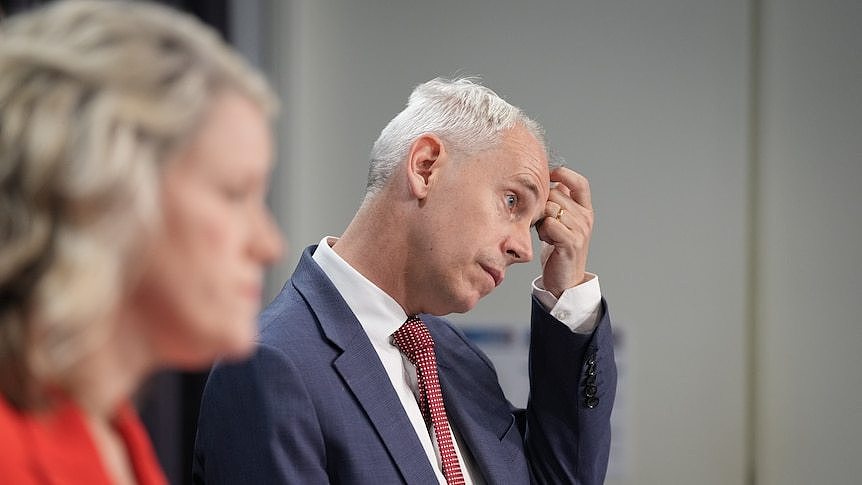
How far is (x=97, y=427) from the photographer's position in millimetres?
798

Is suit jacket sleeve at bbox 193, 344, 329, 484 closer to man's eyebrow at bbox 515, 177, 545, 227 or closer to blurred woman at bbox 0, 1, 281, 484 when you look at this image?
man's eyebrow at bbox 515, 177, 545, 227

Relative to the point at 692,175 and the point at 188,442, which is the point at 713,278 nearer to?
the point at 692,175

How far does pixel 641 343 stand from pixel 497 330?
0.38 metres

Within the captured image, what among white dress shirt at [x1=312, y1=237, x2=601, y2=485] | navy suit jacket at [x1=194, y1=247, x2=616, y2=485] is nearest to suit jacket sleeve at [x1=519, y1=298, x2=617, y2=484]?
navy suit jacket at [x1=194, y1=247, x2=616, y2=485]

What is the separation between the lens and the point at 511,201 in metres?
1.63

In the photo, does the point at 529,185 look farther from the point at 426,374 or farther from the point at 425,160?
the point at 426,374

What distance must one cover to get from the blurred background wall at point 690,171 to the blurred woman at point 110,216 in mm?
2168

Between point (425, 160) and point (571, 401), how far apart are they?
0.46 meters

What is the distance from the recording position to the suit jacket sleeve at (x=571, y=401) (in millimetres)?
1742

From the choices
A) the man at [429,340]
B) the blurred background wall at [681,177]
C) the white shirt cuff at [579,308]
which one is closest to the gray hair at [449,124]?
the man at [429,340]

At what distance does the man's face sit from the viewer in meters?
1.59

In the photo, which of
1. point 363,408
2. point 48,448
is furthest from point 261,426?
point 48,448

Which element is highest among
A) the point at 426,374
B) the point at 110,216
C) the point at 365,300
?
the point at 110,216

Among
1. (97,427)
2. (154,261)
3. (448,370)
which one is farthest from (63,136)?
(448,370)
